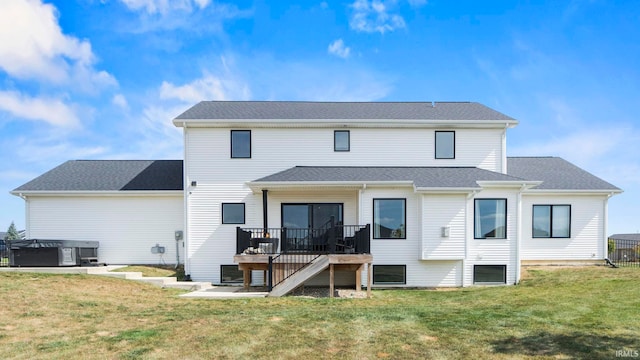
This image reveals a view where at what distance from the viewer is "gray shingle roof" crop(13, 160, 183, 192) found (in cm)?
1514

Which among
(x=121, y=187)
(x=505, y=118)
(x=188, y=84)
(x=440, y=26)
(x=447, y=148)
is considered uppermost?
(x=440, y=26)

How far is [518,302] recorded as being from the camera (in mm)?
8898

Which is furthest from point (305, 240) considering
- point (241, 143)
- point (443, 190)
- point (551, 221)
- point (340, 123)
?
point (551, 221)

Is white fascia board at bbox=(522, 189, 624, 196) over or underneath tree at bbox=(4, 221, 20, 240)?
over

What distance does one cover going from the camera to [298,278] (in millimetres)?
11133

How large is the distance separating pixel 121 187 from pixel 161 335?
10776 mm

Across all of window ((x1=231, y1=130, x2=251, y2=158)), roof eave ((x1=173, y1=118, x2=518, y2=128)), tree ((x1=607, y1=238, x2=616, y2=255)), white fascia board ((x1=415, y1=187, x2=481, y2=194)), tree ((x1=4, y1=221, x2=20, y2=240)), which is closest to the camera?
white fascia board ((x1=415, y1=187, x2=481, y2=194))

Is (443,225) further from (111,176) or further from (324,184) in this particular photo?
(111,176)

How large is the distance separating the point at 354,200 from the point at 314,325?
7.41 meters

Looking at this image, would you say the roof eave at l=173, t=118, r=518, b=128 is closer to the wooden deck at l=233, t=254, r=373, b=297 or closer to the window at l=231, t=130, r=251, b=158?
the window at l=231, t=130, r=251, b=158

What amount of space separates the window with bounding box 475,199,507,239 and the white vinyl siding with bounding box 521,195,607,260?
2509 mm

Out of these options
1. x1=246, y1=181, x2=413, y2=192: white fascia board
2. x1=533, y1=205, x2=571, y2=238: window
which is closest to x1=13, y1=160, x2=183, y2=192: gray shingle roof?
x1=246, y1=181, x2=413, y2=192: white fascia board

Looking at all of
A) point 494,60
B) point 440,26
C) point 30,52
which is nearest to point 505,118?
point 494,60

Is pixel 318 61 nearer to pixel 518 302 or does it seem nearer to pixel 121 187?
pixel 121 187
